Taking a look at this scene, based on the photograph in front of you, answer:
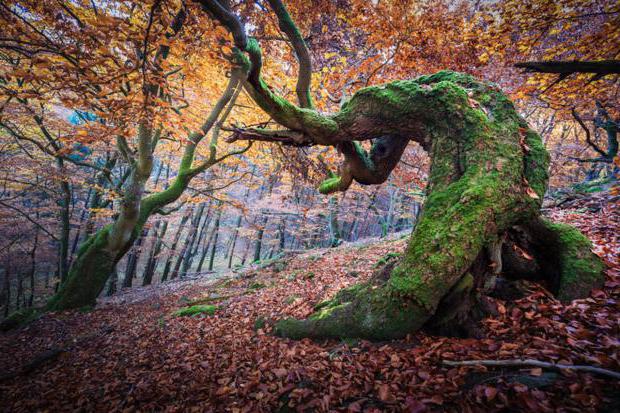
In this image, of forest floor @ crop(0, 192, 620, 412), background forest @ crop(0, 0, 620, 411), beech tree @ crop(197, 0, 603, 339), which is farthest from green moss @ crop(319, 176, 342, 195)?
forest floor @ crop(0, 192, 620, 412)

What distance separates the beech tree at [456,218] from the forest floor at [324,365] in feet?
0.80

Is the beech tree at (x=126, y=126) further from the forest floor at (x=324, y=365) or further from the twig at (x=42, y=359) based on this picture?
the twig at (x=42, y=359)

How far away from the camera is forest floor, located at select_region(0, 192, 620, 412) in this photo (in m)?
1.86

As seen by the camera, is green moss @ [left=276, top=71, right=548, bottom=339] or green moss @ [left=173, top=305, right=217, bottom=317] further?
green moss @ [left=173, top=305, right=217, bottom=317]

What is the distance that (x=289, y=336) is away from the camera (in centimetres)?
370

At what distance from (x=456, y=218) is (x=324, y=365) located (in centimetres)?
216

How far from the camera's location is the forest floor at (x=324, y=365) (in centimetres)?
186

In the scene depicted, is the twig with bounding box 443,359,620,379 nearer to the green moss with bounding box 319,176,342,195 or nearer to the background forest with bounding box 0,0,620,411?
the background forest with bounding box 0,0,620,411

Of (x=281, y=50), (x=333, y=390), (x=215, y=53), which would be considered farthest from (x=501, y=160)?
(x=281, y=50)

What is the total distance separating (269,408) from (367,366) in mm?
1064

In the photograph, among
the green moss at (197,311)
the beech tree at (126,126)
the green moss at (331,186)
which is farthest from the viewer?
the green moss at (197,311)

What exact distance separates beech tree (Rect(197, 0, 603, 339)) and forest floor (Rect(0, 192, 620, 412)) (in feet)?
0.80

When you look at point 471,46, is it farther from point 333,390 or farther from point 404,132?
point 333,390

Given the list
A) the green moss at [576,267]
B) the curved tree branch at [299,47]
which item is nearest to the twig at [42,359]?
the curved tree branch at [299,47]
